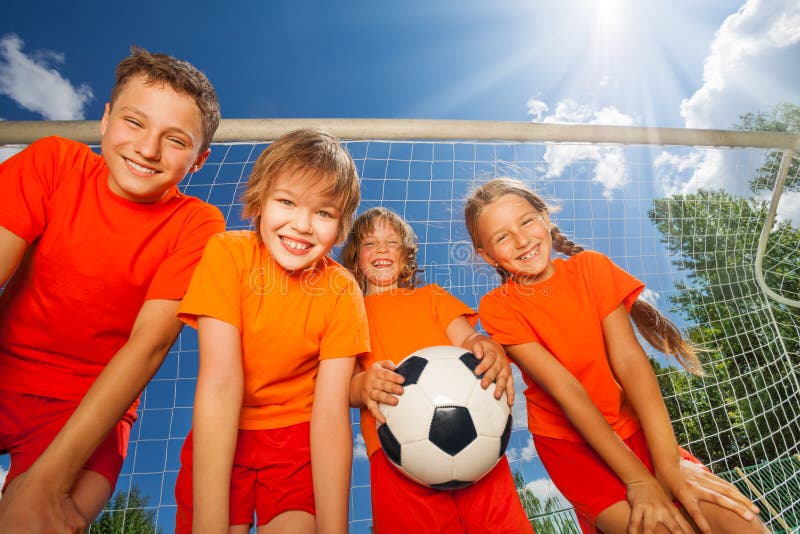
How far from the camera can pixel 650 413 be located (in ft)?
5.72

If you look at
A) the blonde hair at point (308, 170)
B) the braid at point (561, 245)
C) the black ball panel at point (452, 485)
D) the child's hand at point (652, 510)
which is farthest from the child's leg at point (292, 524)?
the braid at point (561, 245)

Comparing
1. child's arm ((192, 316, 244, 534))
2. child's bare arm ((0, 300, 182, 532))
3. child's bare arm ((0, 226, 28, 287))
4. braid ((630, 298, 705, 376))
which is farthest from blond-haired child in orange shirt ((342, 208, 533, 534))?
child's bare arm ((0, 226, 28, 287))

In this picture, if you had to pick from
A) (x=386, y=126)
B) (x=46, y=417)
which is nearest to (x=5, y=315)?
(x=46, y=417)

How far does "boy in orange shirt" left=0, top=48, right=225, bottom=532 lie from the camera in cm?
162

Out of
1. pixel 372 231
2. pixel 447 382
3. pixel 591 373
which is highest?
pixel 372 231

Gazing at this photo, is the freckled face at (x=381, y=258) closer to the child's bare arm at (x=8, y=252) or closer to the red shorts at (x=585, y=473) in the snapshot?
the red shorts at (x=585, y=473)

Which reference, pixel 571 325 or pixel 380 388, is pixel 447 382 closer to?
pixel 380 388

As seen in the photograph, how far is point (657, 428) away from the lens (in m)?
1.71

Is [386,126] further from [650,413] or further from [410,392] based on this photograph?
[650,413]

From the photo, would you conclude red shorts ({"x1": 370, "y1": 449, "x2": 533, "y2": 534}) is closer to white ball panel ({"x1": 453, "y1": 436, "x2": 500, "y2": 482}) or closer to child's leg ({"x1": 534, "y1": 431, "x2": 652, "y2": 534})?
white ball panel ({"x1": 453, "y1": 436, "x2": 500, "y2": 482})

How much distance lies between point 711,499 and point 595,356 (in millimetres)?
594

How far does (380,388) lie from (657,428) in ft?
3.43

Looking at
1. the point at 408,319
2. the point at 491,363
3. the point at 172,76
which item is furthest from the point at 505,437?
the point at 172,76

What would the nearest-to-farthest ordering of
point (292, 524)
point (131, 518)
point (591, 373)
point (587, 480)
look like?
point (292, 524)
point (587, 480)
point (591, 373)
point (131, 518)
